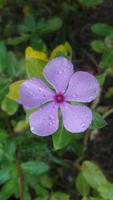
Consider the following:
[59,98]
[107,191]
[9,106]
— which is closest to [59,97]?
[59,98]

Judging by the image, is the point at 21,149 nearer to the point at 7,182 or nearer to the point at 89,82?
the point at 7,182

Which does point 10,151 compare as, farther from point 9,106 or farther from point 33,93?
point 33,93

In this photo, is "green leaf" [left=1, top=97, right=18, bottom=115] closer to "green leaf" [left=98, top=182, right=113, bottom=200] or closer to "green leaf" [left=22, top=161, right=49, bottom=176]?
"green leaf" [left=22, top=161, right=49, bottom=176]

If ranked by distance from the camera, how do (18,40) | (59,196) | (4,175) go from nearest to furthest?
1. (4,175)
2. (59,196)
3. (18,40)

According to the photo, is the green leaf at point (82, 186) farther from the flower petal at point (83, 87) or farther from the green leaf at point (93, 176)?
the flower petal at point (83, 87)

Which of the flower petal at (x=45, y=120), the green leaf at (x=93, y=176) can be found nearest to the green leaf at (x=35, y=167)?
the green leaf at (x=93, y=176)

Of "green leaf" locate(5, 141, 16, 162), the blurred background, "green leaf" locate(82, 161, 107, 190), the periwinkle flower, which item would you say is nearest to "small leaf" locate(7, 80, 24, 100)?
the blurred background

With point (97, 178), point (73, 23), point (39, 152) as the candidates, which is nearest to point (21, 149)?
point (39, 152)
